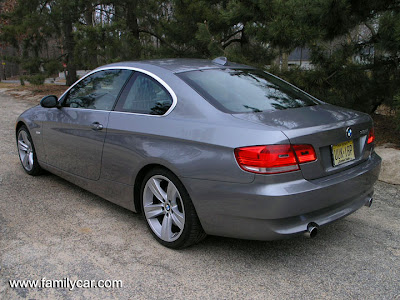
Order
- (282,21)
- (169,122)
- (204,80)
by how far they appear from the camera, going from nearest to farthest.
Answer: (169,122)
(204,80)
(282,21)

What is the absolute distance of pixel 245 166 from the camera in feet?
8.52

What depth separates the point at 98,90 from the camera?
13.1 ft

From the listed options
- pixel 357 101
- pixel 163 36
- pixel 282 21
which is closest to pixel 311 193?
pixel 282 21

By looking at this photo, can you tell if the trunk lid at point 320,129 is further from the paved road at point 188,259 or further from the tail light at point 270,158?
the paved road at point 188,259

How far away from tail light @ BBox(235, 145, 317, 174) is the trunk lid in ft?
0.20

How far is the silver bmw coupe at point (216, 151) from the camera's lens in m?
2.60

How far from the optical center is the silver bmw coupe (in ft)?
8.54

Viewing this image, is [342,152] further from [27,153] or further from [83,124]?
[27,153]

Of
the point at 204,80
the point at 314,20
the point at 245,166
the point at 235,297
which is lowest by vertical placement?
the point at 235,297

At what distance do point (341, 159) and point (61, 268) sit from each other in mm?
2214

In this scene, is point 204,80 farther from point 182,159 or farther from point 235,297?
point 235,297

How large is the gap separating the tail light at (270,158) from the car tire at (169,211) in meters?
0.58

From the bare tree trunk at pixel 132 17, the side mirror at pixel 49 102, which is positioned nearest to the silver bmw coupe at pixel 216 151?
the side mirror at pixel 49 102

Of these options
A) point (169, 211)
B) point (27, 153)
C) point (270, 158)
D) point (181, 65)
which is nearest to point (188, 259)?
point (169, 211)
